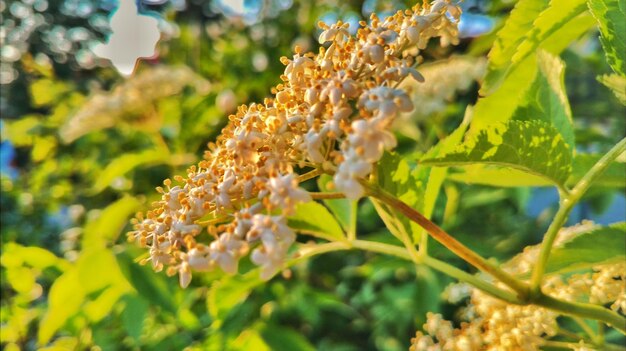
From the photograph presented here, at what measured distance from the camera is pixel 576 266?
0.48 meters

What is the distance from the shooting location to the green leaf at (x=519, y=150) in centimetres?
40

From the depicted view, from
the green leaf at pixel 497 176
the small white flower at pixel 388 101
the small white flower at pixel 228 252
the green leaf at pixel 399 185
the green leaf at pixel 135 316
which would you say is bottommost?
the green leaf at pixel 135 316

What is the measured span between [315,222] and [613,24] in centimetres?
29

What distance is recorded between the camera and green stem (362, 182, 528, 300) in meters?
0.42

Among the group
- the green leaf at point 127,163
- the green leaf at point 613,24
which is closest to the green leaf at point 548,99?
the green leaf at point 613,24

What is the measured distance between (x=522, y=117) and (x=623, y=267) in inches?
5.5

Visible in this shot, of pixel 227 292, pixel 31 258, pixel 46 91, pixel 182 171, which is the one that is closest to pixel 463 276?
pixel 227 292

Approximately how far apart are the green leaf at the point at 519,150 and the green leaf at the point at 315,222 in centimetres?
20

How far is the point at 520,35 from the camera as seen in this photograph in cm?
50

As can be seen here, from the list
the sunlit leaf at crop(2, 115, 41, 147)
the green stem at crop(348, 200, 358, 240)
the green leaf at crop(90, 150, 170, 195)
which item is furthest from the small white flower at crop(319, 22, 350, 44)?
the sunlit leaf at crop(2, 115, 41, 147)

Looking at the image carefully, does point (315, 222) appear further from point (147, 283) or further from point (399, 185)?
point (147, 283)

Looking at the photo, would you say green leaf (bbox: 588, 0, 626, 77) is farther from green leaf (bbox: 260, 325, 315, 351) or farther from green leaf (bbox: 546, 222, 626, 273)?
green leaf (bbox: 260, 325, 315, 351)

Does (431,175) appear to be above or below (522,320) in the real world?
above

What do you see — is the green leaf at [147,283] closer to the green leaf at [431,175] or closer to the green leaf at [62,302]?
the green leaf at [62,302]
